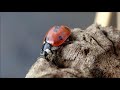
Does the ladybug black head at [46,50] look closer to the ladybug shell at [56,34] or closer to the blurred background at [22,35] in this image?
the ladybug shell at [56,34]

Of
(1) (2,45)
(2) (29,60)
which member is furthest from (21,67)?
(1) (2,45)

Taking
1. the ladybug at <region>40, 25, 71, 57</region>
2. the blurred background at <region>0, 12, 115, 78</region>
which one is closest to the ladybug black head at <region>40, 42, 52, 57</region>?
the ladybug at <region>40, 25, 71, 57</region>

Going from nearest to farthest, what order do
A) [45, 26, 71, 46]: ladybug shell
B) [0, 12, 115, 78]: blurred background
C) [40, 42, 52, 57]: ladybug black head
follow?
[40, 42, 52, 57]: ladybug black head
[45, 26, 71, 46]: ladybug shell
[0, 12, 115, 78]: blurred background

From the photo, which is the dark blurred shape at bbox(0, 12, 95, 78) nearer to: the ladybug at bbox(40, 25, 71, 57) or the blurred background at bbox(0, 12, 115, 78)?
the blurred background at bbox(0, 12, 115, 78)

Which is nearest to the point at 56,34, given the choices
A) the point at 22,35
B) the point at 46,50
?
the point at 46,50

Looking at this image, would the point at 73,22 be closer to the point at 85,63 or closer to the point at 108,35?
the point at 108,35

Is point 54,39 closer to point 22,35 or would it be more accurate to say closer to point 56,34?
point 56,34
